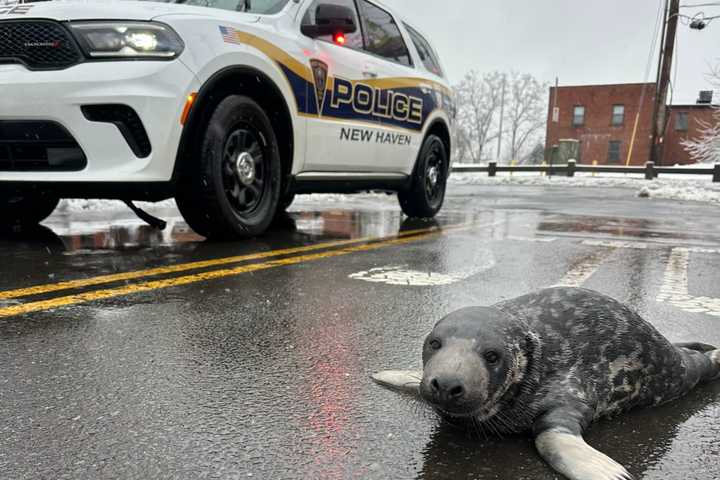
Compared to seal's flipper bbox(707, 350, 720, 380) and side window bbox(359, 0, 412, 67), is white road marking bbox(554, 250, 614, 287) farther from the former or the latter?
side window bbox(359, 0, 412, 67)

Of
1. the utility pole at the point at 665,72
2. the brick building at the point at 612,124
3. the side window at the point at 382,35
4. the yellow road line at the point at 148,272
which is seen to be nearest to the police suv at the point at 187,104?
the side window at the point at 382,35

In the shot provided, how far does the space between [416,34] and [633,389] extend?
660 centimetres

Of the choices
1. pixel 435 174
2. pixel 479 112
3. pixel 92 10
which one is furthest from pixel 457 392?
pixel 479 112

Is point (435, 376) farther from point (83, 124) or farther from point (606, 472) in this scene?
point (83, 124)

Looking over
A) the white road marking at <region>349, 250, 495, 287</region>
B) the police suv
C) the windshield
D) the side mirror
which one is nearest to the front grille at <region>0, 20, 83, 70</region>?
the police suv

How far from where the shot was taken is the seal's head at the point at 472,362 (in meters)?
1.44

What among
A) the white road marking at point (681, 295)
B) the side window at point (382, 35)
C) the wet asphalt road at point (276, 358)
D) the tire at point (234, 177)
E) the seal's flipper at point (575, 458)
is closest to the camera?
the seal's flipper at point (575, 458)

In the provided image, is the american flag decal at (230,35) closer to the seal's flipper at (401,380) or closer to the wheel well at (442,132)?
the seal's flipper at (401,380)

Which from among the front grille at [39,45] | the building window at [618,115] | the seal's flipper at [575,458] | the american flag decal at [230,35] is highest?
the building window at [618,115]

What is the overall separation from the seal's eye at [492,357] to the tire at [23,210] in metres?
4.93

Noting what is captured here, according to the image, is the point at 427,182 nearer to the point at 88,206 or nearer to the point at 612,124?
the point at 88,206

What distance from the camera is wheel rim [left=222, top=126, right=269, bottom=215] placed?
14.9 ft

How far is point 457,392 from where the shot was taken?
1429 mm

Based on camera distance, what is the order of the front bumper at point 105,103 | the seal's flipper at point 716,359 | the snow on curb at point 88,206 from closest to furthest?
the seal's flipper at point 716,359
the front bumper at point 105,103
the snow on curb at point 88,206
